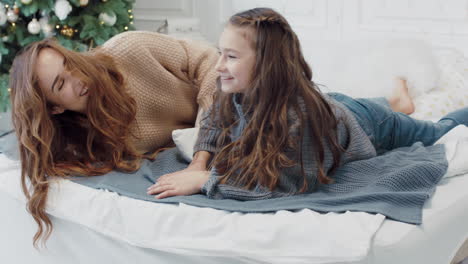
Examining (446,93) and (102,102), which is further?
(446,93)

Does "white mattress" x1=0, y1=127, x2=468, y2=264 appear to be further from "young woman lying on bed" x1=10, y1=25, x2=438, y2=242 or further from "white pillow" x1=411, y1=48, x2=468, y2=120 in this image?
"white pillow" x1=411, y1=48, x2=468, y2=120

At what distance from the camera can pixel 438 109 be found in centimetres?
216

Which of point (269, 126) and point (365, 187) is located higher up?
point (269, 126)

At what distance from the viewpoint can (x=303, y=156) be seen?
1440mm

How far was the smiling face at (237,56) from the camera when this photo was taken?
1.47m

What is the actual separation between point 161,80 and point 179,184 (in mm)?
507

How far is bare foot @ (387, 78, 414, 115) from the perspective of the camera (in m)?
2.14

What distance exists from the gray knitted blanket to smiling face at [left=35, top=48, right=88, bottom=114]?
0.74 ft

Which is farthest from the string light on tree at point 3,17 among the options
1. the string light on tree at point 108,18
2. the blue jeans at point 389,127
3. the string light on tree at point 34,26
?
the blue jeans at point 389,127

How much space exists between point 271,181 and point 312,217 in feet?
0.62

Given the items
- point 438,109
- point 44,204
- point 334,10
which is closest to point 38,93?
point 44,204

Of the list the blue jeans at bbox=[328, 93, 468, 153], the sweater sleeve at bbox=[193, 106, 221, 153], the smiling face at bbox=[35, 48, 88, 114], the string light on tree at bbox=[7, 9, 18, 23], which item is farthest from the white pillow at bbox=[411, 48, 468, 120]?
the string light on tree at bbox=[7, 9, 18, 23]

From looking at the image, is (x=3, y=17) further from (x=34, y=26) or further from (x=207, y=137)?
(x=207, y=137)

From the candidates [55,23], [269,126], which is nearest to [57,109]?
[269,126]
